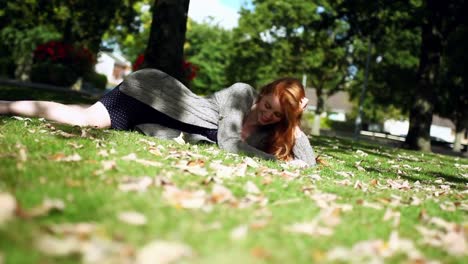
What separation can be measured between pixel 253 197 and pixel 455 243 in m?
1.44

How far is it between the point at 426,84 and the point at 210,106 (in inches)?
658

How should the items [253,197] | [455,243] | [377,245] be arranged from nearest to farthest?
[377,245] < [455,243] < [253,197]

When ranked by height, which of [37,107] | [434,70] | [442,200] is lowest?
[442,200]

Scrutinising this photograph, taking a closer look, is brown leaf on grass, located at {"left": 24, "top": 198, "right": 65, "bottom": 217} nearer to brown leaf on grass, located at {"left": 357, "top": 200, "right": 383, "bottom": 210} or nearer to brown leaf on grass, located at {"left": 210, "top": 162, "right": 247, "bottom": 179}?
brown leaf on grass, located at {"left": 210, "top": 162, "right": 247, "bottom": 179}

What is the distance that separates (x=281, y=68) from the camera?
42938mm

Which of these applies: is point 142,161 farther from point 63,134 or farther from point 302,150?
point 302,150

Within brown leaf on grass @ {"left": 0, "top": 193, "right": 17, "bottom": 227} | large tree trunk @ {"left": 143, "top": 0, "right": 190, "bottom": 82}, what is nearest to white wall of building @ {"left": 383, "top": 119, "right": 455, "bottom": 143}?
large tree trunk @ {"left": 143, "top": 0, "right": 190, "bottom": 82}

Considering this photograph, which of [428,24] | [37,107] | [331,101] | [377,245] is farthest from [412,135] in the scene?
[331,101]

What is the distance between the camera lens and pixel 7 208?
2.27 m

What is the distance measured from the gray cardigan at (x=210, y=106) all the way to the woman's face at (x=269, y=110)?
303 mm

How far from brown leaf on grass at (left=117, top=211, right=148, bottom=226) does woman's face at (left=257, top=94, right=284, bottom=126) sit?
3.84 metres

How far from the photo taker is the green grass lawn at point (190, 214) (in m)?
2.12

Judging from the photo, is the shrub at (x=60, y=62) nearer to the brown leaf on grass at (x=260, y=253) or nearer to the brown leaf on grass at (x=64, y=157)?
the brown leaf on grass at (x=64, y=157)

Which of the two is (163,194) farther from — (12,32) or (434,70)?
(12,32)
